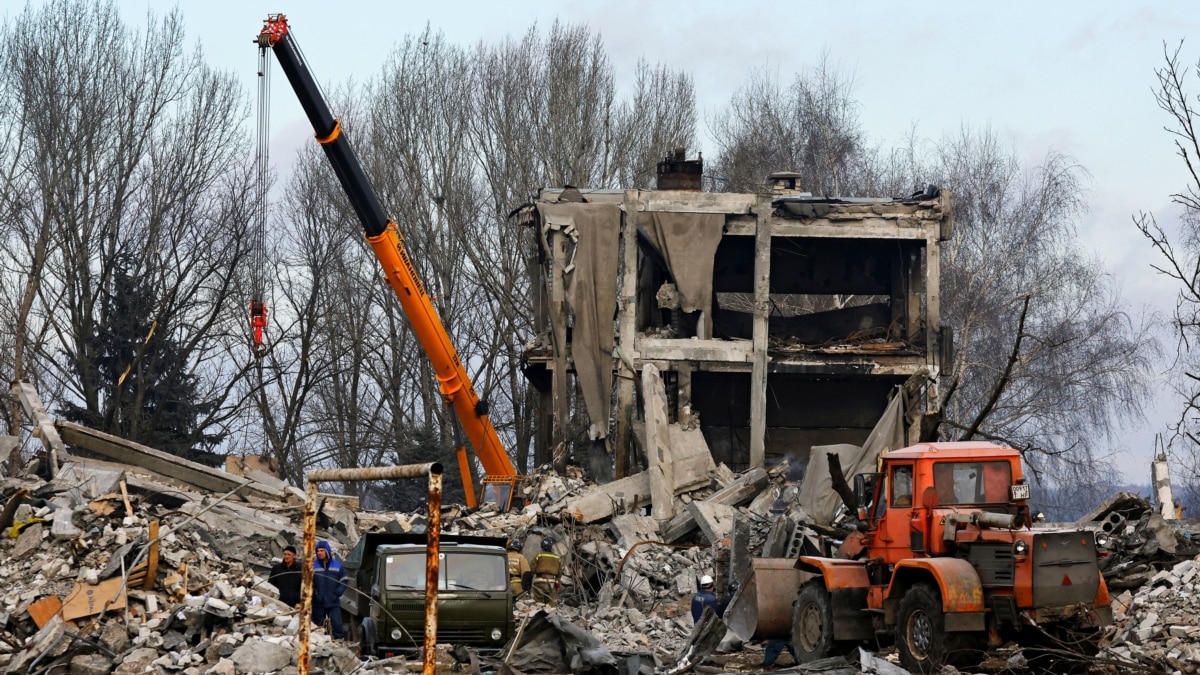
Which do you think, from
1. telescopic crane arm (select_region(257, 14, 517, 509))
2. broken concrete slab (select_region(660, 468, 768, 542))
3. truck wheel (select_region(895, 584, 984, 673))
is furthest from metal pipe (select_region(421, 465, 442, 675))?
telescopic crane arm (select_region(257, 14, 517, 509))

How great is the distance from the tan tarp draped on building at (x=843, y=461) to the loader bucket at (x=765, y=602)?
6.36 metres

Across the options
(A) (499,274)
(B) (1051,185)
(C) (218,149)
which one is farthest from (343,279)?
(B) (1051,185)

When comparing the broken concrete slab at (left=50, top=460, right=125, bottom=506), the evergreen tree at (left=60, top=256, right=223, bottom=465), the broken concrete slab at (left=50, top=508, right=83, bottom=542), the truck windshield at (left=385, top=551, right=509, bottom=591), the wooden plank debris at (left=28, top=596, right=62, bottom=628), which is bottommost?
the wooden plank debris at (left=28, top=596, right=62, bottom=628)

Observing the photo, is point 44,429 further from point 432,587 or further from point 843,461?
point 432,587

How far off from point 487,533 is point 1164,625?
1208cm

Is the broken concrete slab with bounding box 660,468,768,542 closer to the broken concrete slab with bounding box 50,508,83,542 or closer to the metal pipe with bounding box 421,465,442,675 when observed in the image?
the broken concrete slab with bounding box 50,508,83,542

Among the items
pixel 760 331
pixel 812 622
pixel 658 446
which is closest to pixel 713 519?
pixel 658 446

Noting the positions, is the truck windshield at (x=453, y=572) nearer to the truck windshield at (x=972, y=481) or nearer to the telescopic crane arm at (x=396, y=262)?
the truck windshield at (x=972, y=481)

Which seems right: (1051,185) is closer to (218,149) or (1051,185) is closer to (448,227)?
(448,227)

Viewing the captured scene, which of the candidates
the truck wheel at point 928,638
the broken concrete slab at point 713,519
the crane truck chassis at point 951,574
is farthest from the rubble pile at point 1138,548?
the broken concrete slab at point 713,519

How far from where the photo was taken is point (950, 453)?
1280cm

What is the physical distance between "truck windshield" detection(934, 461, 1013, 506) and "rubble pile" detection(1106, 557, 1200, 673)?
1590 millimetres

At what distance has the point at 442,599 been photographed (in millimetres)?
13750

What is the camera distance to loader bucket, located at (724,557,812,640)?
551 inches
